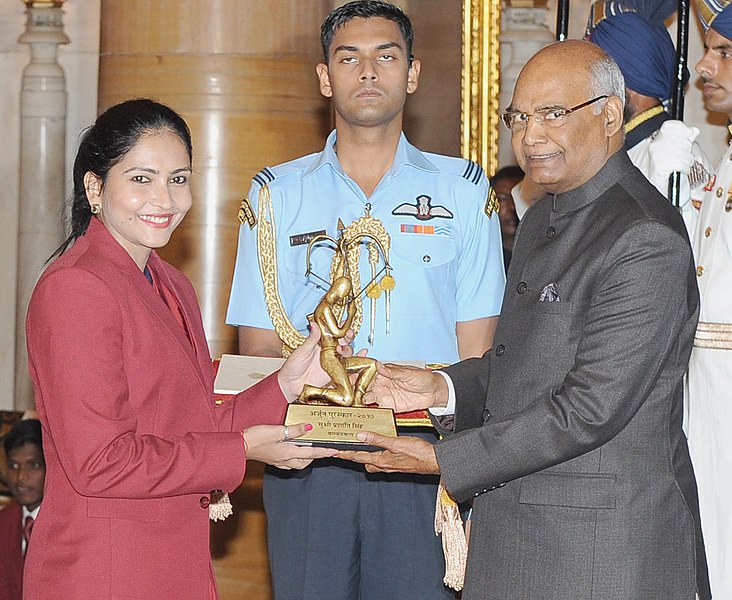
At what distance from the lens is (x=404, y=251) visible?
146 inches

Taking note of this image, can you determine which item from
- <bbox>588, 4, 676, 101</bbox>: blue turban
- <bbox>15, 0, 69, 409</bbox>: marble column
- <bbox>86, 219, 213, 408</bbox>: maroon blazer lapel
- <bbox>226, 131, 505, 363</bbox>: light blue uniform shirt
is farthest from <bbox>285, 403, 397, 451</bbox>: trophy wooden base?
<bbox>15, 0, 69, 409</bbox>: marble column

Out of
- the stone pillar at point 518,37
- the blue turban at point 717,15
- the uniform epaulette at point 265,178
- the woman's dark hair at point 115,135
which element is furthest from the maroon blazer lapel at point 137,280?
the stone pillar at point 518,37

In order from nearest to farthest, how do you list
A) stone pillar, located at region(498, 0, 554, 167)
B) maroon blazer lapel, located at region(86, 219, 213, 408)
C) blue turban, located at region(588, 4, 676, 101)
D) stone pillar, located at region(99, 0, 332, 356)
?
maroon blazer lapel, located at region(86, 219, 213, 408) < blue turban, located at region(588, 4, 676, 101) < stone pillar, located at region(99, 0, 332, 356) < stone pillar, located at region(498, 0, 554, 167)

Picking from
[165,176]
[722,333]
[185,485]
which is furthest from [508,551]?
[722,333]

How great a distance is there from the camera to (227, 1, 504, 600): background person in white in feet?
11.7

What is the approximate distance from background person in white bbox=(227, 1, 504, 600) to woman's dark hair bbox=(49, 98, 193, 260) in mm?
905

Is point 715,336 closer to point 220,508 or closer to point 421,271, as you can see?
point 421,271

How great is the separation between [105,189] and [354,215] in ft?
3.51

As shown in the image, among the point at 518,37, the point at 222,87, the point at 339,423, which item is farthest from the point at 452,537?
the point at 518,37

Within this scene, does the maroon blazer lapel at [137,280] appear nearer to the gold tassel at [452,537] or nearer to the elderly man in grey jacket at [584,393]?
the elderly man in grey jacket at [584,393]

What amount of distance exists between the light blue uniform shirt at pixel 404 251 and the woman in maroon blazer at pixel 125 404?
0.78 meters

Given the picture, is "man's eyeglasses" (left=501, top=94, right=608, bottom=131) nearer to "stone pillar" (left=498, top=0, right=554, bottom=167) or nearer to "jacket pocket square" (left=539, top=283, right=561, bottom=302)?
"jacket pocket square" (left=539, top=283, right=561, bottom=302)

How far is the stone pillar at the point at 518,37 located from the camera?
6.12 metres

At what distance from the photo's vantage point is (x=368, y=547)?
3.58 meters
